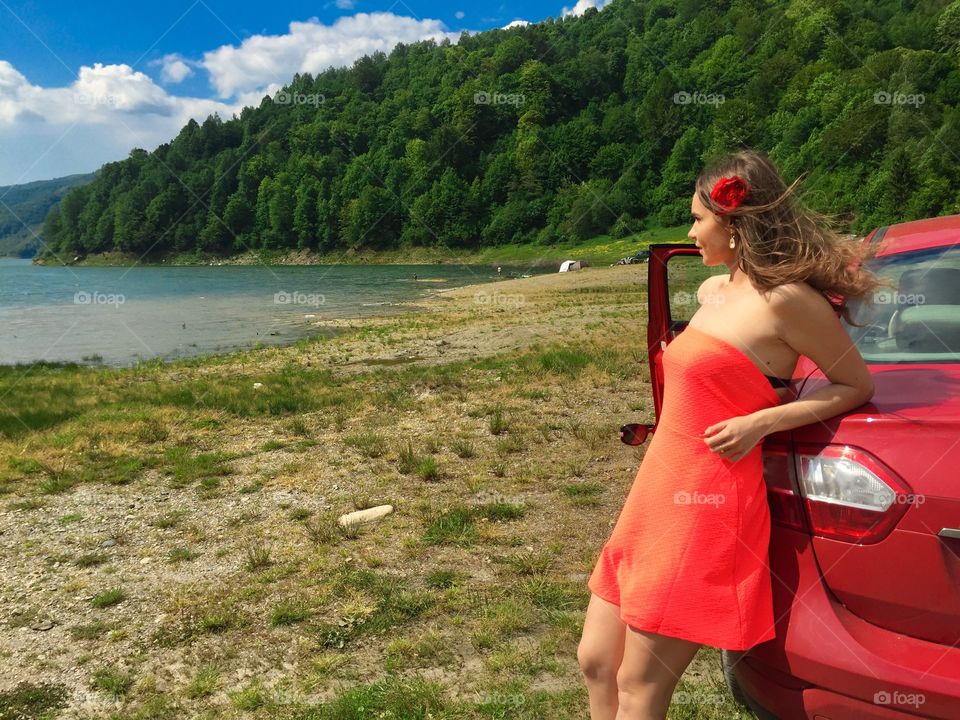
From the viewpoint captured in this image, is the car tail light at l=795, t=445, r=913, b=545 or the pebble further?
the pebble

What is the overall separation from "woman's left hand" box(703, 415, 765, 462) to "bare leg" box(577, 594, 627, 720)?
Answer: 660 millimetres

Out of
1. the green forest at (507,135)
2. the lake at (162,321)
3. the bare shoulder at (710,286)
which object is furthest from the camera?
the green forest at (507,135)

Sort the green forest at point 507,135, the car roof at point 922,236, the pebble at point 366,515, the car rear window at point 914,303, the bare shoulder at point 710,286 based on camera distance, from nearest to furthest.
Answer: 1. the bare shoulder at point 710,286
2. the car rear window at point 914,303
3. the car roof at point 922,236
4. the pebble at point 366,515
5. the green forest at point 507,135

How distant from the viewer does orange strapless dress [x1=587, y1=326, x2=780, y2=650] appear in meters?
2.12

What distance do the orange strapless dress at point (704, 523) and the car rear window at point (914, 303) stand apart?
141 centimetres

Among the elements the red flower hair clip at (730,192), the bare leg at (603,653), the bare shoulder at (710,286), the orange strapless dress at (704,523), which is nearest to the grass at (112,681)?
the bare leg at (603,653)

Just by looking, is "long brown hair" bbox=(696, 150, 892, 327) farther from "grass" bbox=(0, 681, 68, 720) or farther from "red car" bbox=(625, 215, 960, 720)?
"grass" bbox=(0, 681, 68, 720)

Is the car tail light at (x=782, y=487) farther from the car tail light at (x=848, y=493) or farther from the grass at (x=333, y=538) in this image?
the grass at (x=333, y=538)

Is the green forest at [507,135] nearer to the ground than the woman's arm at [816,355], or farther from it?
farther from it

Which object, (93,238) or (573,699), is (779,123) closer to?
(573,699)

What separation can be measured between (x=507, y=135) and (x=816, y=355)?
154551mm

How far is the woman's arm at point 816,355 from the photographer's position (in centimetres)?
211

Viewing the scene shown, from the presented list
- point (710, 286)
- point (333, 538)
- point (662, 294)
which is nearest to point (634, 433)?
point (662, 294)

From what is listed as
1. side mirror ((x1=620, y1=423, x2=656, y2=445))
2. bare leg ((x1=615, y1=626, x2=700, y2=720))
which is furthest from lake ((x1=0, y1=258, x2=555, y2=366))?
bare leg ((x1=615, y1=626, x2=700, y2=720))
